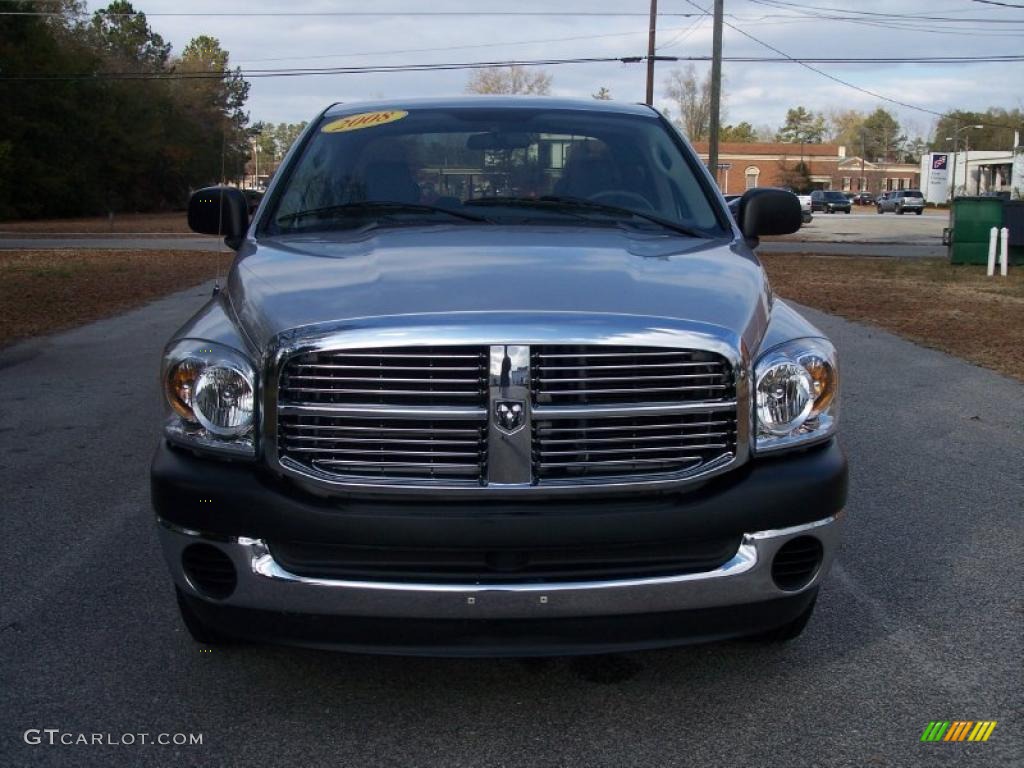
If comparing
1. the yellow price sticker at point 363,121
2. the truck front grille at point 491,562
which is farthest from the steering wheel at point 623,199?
the truck front grille at point 491,562

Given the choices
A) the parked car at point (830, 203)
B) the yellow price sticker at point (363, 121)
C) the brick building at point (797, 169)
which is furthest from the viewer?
the brick building at point (797, 169)

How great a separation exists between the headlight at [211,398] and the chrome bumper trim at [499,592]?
0.88 feet

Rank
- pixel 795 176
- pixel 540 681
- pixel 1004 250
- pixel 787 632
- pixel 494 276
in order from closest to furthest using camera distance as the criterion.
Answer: pixel 494 276
pixel 540 681
pixel 787 632
pixel 1004 250
pixel 795 176

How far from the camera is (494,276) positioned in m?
3.23

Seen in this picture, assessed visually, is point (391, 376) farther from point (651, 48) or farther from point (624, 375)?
point (651, 48)

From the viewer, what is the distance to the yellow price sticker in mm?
4674

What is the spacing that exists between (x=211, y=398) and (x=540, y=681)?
4.45 feet

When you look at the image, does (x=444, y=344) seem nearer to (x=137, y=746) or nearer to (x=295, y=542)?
(x=295, y=542)

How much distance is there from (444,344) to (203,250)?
2641cm

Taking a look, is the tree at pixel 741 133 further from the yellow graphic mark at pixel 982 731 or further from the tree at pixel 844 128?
the yellow graphic mark at pixel 982 731

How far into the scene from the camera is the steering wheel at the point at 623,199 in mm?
4328

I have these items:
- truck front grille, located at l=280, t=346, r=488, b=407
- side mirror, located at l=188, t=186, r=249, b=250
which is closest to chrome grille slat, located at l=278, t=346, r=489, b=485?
truck front grille, located at l=280, t=346, r=488, b=407

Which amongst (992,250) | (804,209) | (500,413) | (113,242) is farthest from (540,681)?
(113,242)

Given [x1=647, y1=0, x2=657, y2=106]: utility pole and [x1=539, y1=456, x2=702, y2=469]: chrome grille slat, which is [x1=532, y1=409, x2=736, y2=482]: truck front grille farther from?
[x1=647, y1=0, x2=657, y2=106]: utility pole
